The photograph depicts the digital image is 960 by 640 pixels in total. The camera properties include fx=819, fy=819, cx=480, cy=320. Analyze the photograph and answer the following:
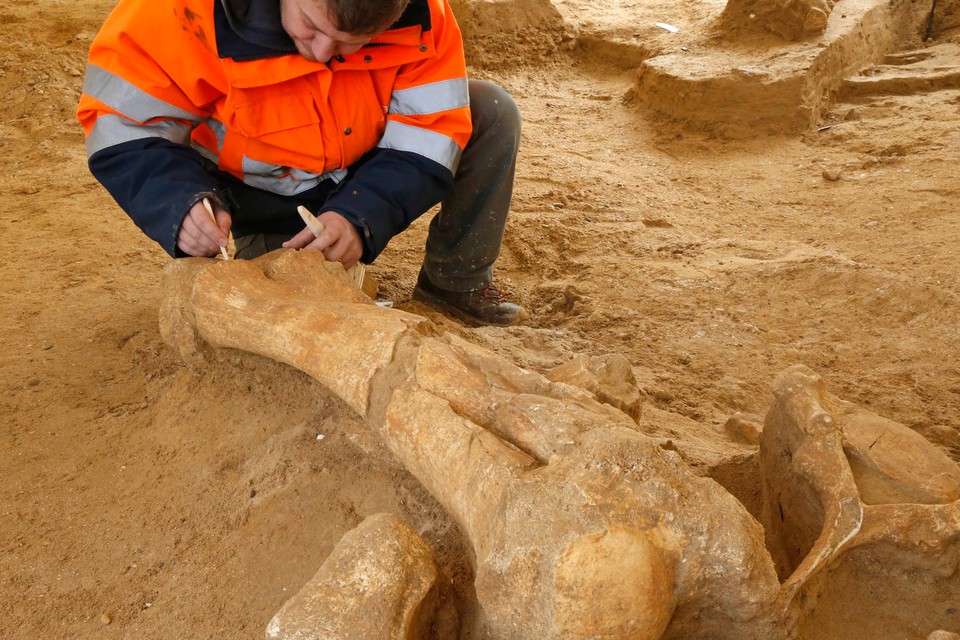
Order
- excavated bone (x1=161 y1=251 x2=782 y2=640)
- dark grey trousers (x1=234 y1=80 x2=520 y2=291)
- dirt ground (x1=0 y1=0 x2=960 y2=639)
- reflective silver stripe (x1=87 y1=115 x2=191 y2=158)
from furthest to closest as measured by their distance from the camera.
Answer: dark grey trousers (x1=234 y1=80 x2=520 y2=291) → reflective silver stripe (x1=87 y1=115 x2=191 y2=158) → dirt ground (x1=0 y1=0 x2=960 y2=639) → excavated bone (x1=161 y1=251 x2=782 y2=640)

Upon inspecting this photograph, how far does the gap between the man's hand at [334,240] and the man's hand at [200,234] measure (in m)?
0.19

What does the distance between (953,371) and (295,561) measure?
2143 millimetres

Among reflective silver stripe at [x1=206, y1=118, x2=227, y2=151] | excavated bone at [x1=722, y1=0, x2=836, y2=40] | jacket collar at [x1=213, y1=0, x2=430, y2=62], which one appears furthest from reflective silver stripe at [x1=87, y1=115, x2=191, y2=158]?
excavated bone at [x1=722, y1=0, x2=836, y2=40]

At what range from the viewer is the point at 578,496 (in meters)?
1.26

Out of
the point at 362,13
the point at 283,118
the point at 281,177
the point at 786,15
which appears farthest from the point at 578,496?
the point at 786,15

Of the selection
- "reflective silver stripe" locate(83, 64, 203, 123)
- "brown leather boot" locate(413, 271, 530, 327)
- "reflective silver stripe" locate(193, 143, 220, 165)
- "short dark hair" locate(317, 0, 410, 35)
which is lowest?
"brown leather boot" locate(413, 271, 530, 327)

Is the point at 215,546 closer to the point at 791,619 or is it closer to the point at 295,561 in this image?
the point at 295,561

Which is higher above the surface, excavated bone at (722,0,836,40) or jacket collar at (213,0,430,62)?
jacket collar at (213,0,430,62)

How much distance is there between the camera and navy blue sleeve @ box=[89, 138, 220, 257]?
2.13 metres

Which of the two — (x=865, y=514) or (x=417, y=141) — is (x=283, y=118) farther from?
(x=865, y=514)

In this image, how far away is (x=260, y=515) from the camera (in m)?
1.68

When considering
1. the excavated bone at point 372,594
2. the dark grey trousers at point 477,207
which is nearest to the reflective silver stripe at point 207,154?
the dark grey trousers at point 477,207

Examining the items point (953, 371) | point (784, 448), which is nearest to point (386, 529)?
point (784, 448)

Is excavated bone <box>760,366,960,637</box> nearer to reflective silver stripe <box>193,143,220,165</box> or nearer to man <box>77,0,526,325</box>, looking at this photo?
man <box>77,0,526,325</box>
